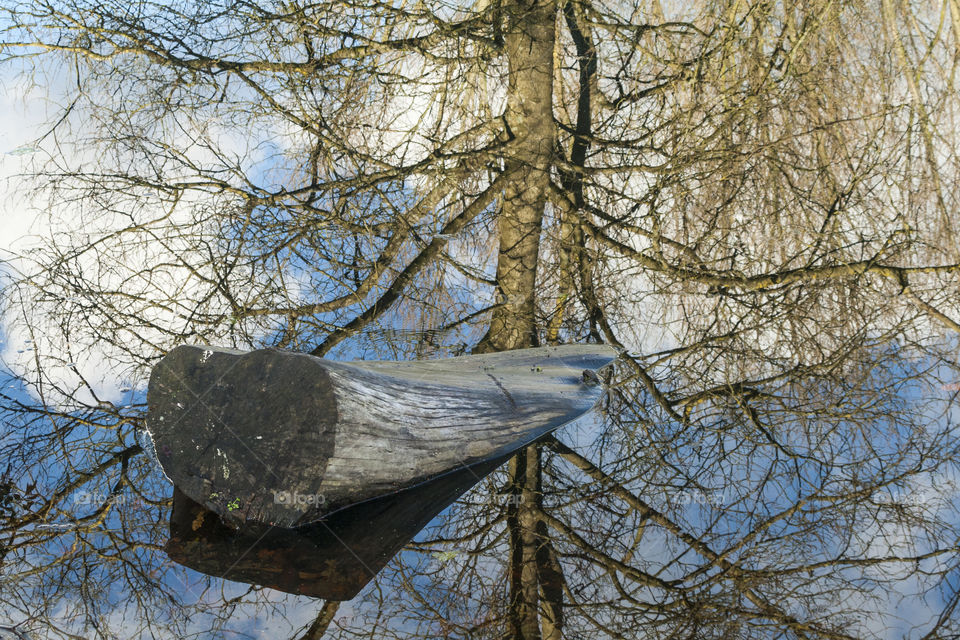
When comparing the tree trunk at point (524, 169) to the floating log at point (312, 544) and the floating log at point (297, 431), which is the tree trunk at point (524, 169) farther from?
the floating log at point (312, 544)

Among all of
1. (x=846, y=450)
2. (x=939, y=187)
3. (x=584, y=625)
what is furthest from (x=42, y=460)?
(x=939, y=187)

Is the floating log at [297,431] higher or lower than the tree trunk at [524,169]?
lower

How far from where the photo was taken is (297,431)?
1.39 metres

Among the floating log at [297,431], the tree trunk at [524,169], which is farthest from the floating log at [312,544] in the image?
the tree trunk at [524,169]

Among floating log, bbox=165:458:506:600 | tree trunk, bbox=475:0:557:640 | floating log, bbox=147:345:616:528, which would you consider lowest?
floating log, bbox=165:458:506:600

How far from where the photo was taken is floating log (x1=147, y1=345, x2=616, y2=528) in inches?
54.6

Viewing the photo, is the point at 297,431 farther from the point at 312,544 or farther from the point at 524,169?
the point at 524,169

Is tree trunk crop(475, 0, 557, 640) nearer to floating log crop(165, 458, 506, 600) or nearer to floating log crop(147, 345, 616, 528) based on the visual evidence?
floating log crop(147, 345, 616, 528)

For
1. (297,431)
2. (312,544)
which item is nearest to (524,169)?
(297,431)

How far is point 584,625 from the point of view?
1357mm

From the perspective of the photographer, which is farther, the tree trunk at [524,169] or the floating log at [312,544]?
the tree trunk at [524,169]

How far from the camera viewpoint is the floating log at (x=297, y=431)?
1.39 metres

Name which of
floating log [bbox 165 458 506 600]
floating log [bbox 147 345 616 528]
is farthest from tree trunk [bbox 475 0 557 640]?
floating log [bbox 165 458 506 600]

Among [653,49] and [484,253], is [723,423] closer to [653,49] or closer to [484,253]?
[484,253]
